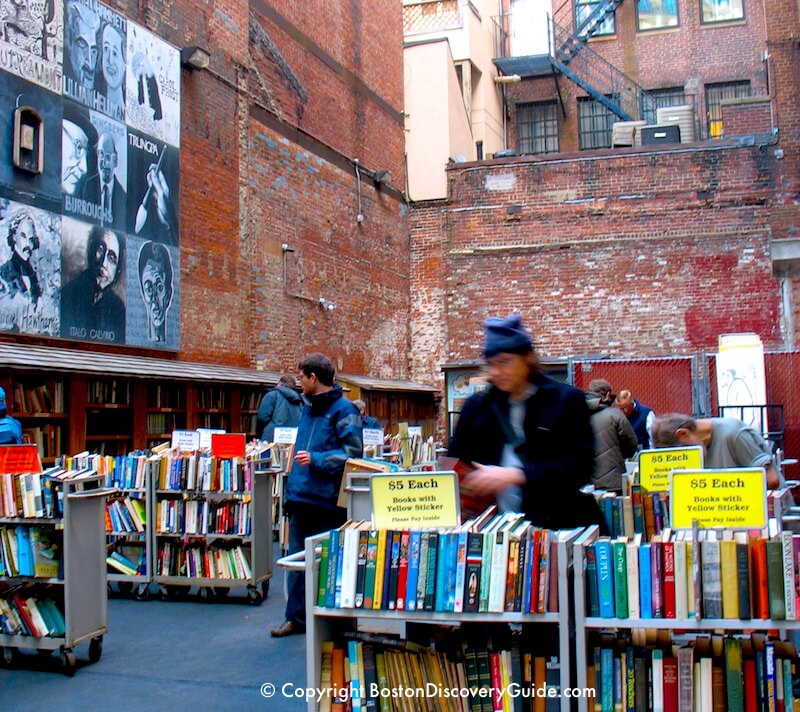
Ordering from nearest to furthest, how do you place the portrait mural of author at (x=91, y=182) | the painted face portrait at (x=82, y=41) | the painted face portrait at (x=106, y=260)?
the portrait mural of author at (x=91, y=182) → the painted face portrait at (x=82, y=41) → the painted face portrait at (x=106, y=260)

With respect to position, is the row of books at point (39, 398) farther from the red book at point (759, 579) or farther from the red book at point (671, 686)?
the red book at point (759, 579)

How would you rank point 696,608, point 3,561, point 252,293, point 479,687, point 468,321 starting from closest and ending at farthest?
point 696,608 → point 479,687 → point 3,561 → point 252,293 → point 468,321

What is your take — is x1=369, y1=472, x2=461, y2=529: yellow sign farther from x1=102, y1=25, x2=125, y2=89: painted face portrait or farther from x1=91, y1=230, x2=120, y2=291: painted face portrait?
x1=102, y1=25, x2=125, y2=89: painted face portrait

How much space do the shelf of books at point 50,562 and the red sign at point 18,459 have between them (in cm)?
23

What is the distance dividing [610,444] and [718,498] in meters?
3.92

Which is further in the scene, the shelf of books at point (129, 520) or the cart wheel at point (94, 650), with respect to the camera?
the shelf of books at point (129, 520)

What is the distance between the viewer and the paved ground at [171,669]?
566cm

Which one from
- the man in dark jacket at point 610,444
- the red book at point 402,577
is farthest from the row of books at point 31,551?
the man in dark jacket at point 610,444

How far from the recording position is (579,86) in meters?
32.3

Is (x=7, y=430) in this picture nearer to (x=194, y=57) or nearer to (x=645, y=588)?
(x=645, y=588)

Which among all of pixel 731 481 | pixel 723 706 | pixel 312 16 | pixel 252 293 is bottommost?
pixel 723 706

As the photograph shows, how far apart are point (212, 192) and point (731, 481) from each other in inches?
514

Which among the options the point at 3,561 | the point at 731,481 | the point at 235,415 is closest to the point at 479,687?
the point at 731,481

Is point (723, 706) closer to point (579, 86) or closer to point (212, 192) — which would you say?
point (212, 192)
